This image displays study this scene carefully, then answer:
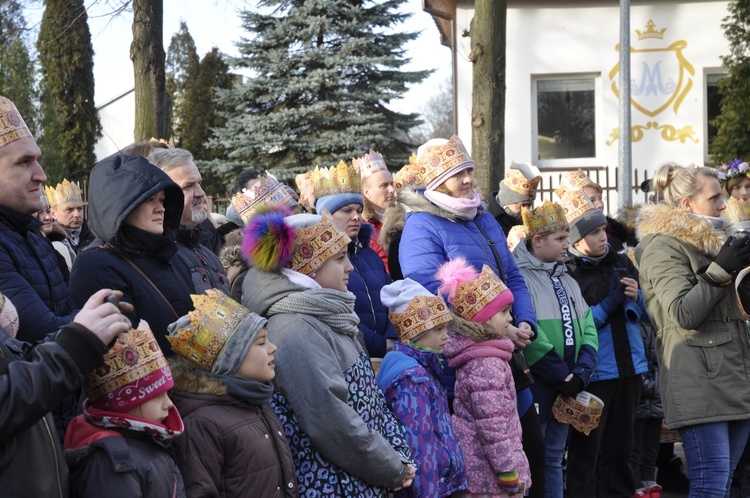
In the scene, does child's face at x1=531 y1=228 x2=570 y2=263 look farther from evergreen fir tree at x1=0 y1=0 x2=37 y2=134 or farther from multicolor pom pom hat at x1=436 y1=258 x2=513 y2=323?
evergreen fir tree at x1=0 y1=0 x2=37 y2=134

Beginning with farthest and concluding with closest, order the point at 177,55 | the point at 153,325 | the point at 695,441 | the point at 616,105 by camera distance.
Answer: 1. the point at 177,55
2. the point at 616,105
3. the point at 695,441
4. the point at 153,325

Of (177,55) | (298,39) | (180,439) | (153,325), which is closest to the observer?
(180,439)

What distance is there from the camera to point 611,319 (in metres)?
6.61

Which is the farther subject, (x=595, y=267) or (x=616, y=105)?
(x=616, y=105)

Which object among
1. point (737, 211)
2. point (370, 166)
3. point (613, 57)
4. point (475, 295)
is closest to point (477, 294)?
point (475, 295)

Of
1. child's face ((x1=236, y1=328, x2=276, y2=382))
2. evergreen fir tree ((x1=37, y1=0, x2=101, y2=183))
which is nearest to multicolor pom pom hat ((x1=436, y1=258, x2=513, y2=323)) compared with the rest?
child's face ((x1=236, y1=328, x2=276, y2=382))

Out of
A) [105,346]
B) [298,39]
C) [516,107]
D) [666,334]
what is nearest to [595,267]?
[666,334]

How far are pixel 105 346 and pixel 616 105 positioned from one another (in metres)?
15.6

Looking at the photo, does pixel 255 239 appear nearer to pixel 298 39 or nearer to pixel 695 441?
pixel 695 441

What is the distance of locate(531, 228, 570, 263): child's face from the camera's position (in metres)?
6.30

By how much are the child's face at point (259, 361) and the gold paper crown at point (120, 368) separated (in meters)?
0.49

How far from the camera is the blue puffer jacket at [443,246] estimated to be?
538 cm

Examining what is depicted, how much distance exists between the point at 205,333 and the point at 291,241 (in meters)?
0.69

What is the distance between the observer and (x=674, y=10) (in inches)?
677
